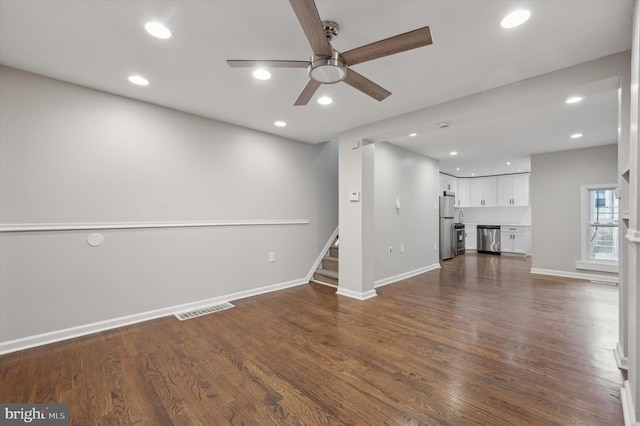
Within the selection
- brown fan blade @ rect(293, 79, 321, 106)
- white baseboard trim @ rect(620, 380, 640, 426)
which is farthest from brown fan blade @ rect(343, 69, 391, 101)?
white baseboard trim @ rect(620, 380, 640, 426)

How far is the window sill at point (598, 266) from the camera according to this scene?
15.9 feet

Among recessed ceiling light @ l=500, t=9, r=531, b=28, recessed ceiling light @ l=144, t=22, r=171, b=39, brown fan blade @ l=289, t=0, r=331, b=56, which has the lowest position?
brown fan blade @ l=289, t=0, r=331, b=56

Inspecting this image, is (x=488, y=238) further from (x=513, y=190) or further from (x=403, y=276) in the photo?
(x=403, y=276)

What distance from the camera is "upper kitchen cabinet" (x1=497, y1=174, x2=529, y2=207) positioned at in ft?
25.5

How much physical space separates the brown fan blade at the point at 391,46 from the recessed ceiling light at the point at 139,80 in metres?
2.02

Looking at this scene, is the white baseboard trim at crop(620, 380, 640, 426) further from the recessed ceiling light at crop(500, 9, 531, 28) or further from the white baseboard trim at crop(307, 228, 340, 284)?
the white baseboard trim at crop(307, 228, 340, 284)

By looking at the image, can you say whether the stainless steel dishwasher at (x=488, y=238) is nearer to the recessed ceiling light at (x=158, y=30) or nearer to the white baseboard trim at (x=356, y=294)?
the white baseboard trim at (x=356, y=294)

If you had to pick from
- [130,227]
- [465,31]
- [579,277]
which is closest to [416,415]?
[465,31]

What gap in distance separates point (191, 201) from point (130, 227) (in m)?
0.71

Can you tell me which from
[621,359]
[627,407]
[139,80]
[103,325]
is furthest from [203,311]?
[621,359]

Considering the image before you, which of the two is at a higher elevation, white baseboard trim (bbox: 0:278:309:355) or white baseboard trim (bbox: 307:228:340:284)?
white baseboard trim (bbox: 307:228:340:284)

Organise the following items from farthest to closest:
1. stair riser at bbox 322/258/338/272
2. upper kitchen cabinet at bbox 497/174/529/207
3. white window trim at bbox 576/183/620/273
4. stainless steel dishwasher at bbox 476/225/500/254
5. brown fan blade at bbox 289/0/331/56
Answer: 1. stainless steel dishwasher at bbox 476/225/500/254
2. upper kitchen cabinet at bbox 497/174/529/207
3. white window trim at bbox 576/183/620/273
4. stair riser at bbox 322/258/338/272
5. brown fan blade at bbox 289/0/331/56

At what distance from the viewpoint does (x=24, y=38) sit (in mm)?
1972

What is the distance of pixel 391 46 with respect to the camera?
154 centimetres
